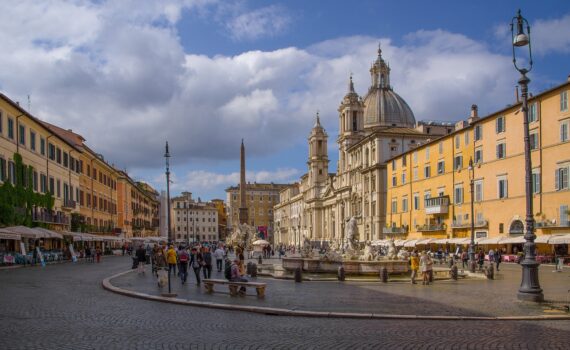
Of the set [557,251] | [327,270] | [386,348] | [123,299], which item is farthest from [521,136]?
[386,348]

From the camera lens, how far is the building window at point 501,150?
155 feet

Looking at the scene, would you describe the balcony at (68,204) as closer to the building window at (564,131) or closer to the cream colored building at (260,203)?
the building window at (564,131)

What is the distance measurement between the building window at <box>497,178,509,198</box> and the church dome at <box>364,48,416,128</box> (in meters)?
56.5

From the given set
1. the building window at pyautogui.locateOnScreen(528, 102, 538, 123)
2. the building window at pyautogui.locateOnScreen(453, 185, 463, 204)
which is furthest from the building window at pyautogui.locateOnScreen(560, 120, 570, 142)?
the building window at pyautogui.locateOnScreen(453, 185, 463, 204)

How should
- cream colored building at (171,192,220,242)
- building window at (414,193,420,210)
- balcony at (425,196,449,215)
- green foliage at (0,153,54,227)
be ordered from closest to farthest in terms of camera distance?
green foliage at (0,153,54,227)
balcony at (425,196,449,215)
building window at (414,193,420,210)
cream colored building at (171,192,220,242)

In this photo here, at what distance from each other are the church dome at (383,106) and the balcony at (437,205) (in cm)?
4584

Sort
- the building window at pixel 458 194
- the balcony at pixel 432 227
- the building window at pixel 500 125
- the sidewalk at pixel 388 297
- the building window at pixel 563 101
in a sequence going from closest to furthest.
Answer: the sidewalk at pixel 388 297 → the building window at pixel 563 101 → the building window at pixel 500 125 → the building window at pixel 458 194 → the balcony at pixel 432 227

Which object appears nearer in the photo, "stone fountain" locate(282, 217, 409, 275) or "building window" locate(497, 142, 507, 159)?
"stone fountain" locate(282, 217, 409, 275)

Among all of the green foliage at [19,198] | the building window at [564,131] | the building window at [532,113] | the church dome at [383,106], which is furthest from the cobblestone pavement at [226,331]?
the church dome at [383,106]

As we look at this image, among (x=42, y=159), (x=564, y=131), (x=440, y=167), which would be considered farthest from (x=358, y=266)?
(x=440, y=167)

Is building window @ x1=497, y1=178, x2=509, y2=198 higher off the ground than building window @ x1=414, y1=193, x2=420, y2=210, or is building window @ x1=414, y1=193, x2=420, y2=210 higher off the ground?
building window @ x1=497, y1=178, x2=509, y2=198

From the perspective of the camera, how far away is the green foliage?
36.6m

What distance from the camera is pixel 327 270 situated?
103 feet

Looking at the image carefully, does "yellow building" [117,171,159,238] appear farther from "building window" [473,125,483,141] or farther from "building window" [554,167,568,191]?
"building window" [554,167,568,191]
